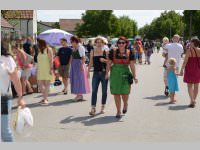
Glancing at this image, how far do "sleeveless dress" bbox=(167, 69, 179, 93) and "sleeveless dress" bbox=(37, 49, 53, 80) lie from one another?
304cm

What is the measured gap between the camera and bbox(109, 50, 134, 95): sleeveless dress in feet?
30.1

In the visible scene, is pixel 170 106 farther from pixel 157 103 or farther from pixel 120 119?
pixel 120 119

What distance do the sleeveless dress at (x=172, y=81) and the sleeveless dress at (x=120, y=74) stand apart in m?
2.58

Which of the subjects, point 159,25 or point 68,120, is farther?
point 159,25

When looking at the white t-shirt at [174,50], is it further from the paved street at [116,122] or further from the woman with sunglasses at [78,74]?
the woman with sunglasses at [78,74]

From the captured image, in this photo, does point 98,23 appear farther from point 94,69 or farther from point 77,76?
point 94,69

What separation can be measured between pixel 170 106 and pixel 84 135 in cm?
382

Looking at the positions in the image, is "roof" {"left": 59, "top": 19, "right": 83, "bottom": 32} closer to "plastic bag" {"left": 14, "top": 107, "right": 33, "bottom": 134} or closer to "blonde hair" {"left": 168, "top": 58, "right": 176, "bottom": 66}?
"blonde hair" {"left": 168, "top": 58, "right": 176, "bottom": 66}

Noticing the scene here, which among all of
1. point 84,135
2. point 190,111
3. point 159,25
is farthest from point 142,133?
point 159,25

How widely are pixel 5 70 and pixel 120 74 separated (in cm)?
384

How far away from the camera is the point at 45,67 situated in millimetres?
11453

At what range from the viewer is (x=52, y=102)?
11.7 metres

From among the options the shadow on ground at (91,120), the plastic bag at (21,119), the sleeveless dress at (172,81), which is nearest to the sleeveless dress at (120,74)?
the shadow on ground at (91,120)

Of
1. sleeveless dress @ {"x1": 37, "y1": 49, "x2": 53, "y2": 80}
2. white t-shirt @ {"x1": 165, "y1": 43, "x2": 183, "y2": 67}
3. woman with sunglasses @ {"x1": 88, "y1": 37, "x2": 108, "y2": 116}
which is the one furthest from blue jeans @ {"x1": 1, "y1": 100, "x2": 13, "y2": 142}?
white t-shirt @ {"x1": 165, "y1": 43, "x2": 183, "y2": 67}
